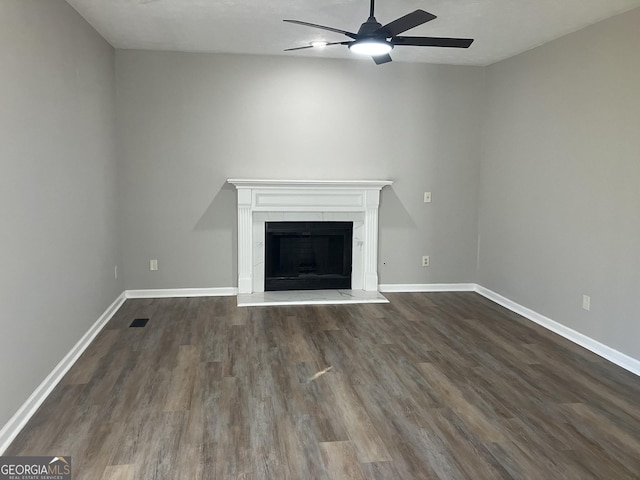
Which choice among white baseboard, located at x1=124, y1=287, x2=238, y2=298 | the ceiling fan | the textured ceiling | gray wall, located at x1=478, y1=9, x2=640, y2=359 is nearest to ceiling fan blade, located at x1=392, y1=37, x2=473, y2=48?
the ceiling fan

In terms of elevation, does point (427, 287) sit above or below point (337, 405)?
above

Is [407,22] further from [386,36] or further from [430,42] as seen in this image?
[430,42]

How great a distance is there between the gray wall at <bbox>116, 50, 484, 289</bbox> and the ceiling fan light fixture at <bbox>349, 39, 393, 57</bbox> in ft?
6.91

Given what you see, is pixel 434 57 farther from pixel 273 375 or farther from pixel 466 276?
pixel 273 375

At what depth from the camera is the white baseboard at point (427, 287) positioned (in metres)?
5.79

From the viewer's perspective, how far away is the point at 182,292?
214 inches

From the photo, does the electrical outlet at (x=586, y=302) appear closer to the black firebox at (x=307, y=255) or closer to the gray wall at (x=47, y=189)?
the black firebox at (x=307, y=255)

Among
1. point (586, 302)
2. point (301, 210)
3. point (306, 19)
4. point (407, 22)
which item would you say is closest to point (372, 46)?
point (407, 22)

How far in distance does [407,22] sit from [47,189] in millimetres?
2432

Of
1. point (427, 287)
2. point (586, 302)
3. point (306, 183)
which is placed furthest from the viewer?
point (427, 287)

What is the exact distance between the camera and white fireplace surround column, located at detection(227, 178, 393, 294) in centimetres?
538

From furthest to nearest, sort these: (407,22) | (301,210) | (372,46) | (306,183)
Answer: (301,210)
(306,183)
(372,46)
(407,22)

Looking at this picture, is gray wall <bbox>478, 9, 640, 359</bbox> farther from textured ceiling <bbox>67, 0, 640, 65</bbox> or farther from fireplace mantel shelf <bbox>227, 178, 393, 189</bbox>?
fireplace mantel shelf <bbox>227, 178, 393, 189</bbox>

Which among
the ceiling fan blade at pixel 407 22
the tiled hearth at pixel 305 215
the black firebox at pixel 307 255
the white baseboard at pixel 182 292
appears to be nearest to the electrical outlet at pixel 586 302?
the tiled hearth at pixel 305 215
